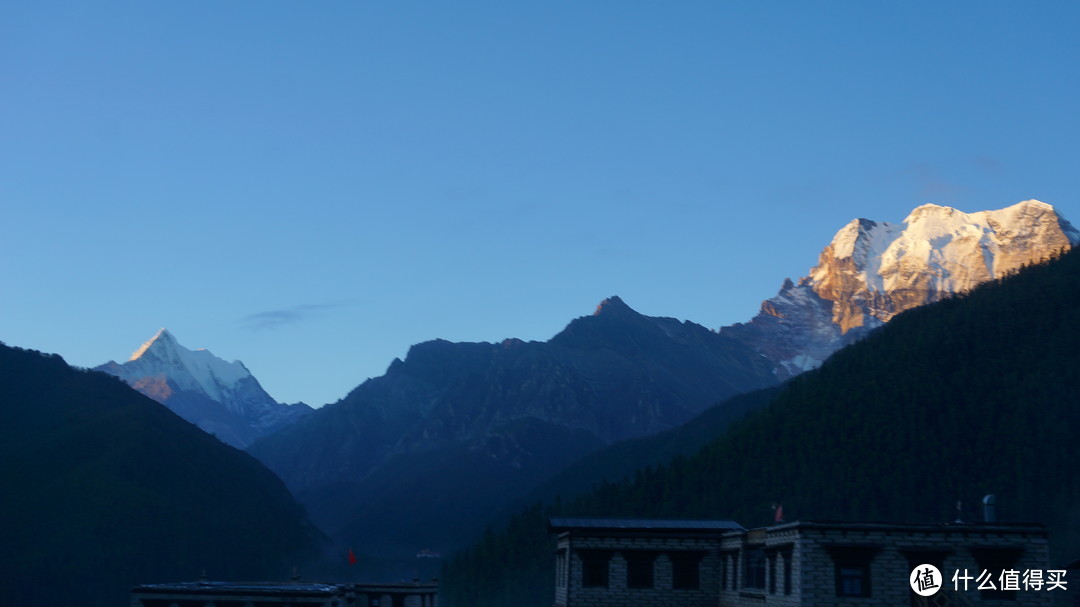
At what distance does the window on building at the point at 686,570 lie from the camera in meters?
79.4

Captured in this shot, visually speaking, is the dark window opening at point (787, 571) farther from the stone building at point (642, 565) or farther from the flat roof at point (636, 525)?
the stone building at point (642, 565)

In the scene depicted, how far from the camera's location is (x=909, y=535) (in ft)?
209

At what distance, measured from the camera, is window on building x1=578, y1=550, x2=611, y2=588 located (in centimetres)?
7925

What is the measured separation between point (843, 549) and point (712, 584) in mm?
17542

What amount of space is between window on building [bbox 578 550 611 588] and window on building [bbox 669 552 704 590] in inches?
183

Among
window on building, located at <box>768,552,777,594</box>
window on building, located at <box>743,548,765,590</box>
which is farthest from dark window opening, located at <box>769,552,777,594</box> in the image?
window on building, located at <box>743,548,765,590</box>

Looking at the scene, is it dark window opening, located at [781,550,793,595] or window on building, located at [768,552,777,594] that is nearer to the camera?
dark window opening, located at [781,550,793,595]

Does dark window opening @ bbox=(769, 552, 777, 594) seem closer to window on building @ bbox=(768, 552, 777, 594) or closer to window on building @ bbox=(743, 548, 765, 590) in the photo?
window on building @ bbox=(768, 552, 777, 594)

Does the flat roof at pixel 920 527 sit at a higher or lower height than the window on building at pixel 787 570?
higher

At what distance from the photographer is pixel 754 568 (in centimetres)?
7294

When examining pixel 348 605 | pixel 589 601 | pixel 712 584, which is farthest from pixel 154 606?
A: pixel 712 584

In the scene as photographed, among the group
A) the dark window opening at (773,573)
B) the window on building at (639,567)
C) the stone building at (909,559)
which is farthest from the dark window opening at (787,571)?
the window on building at (639,567)

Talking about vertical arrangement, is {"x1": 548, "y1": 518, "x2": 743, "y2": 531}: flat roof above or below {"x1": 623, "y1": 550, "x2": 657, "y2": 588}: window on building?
above

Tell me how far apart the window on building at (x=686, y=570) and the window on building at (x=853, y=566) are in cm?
1749
